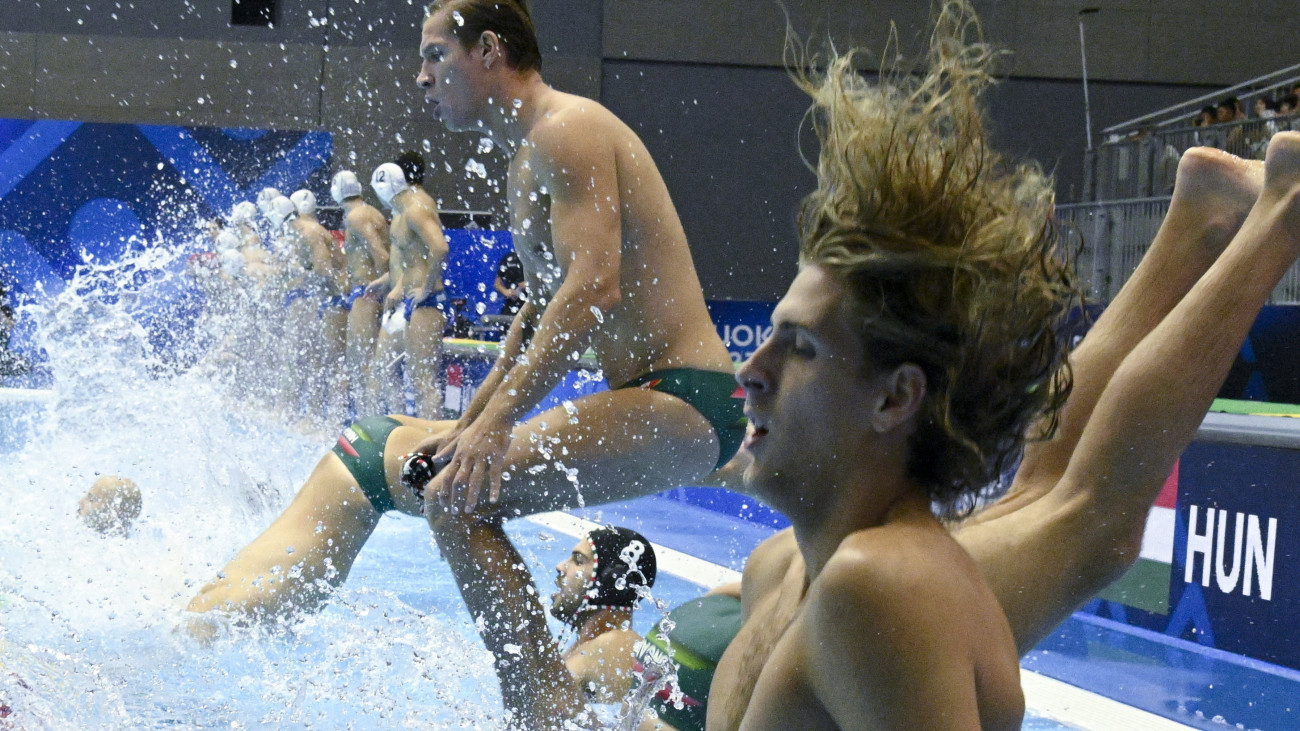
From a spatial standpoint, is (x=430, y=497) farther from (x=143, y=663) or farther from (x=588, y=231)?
(x=143, y=663)

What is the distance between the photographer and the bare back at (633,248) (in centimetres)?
280

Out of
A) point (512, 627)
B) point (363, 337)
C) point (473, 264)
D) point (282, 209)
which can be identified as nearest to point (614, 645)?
point (512, 627)

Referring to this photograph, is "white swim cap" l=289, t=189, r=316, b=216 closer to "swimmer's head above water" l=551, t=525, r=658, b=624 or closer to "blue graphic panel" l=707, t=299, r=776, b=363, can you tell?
"blue graphic panel" l=707, t=299, r=776, b=363

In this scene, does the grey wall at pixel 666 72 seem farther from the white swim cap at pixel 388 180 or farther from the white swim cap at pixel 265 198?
the white swim cap at pixel 388 180

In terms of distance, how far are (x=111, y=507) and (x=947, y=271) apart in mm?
3720

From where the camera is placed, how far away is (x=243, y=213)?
13.0 meters

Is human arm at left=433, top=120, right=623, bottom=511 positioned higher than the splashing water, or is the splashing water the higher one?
human arm at left=433, top=120, right=623, bottom=511

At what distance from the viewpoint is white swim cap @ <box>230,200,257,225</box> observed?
12.5 meters

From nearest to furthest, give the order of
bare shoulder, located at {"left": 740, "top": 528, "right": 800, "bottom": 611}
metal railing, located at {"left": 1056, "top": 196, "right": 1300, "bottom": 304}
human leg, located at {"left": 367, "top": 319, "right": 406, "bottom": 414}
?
1. bare shoulder, located at {"left": 740, "top": 528, "right": 800, "bottom": 611}
2. human leg, located at {"left": 367, "top": 319, "right": 406, "bottom": 414}
3. metal railing, located at {"left": 1056, "top": 196, "right": 1300, "bottom": 304}

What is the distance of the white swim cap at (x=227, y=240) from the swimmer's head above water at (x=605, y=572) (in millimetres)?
8883

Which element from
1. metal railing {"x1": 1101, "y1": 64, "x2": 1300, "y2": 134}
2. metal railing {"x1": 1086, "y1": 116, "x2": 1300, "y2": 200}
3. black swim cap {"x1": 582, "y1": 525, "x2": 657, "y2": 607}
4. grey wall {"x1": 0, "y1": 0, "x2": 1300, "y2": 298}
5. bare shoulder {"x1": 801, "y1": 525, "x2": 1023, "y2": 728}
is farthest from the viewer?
grey wall {"x1": 0, "y1": 0, "x2": 1300, "y2": 298}

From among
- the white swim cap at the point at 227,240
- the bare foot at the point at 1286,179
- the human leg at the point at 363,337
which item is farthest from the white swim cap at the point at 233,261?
the bare foot at the point at 1286,179

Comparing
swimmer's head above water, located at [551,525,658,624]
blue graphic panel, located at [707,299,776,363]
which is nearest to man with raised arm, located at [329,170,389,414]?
blue graphic panel, located at [707,299,776,363]

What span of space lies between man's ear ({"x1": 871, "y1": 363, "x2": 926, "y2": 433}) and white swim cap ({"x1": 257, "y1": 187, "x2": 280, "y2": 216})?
11.3 m
